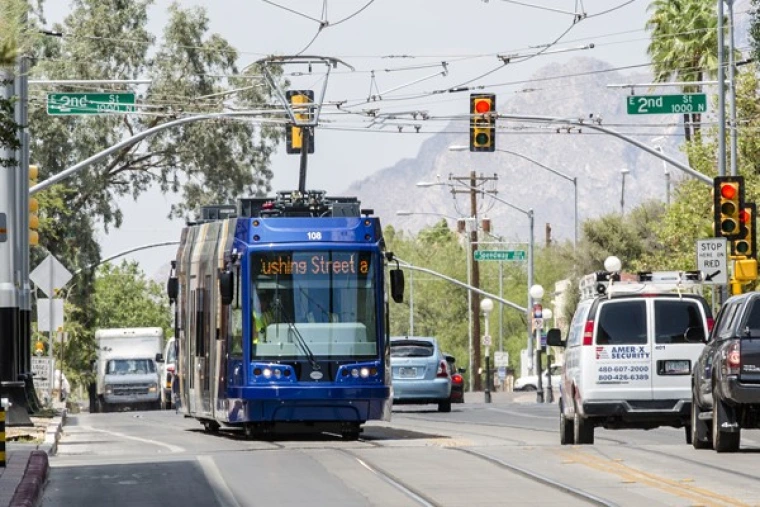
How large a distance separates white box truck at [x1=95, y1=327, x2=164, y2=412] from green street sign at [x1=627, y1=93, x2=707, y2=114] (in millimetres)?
26861

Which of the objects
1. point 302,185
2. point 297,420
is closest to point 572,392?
point 297,420

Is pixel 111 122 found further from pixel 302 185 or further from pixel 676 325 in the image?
pixel 676 325

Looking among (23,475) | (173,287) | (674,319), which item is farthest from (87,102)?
(23,475)

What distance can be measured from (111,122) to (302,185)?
19980 mm

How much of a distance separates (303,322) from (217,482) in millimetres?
8195

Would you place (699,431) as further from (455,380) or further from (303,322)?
(455,380)

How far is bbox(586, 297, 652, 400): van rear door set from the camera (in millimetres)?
25797

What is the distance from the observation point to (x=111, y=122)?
67438 millimetres

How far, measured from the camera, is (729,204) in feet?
121

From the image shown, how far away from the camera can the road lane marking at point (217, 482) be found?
58.5 ft

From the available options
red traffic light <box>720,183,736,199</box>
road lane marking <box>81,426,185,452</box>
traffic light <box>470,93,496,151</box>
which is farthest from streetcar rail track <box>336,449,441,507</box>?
traffic light <box>470,93,496,151</box>

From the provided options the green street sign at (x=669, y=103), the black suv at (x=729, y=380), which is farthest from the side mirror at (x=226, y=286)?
the green street sign at (x=669, y=103)

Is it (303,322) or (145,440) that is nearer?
(303,322)

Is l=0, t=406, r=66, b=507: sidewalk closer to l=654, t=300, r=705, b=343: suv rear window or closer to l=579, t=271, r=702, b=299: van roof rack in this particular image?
l=579, t=271, r=702, b=299: van roof rack
